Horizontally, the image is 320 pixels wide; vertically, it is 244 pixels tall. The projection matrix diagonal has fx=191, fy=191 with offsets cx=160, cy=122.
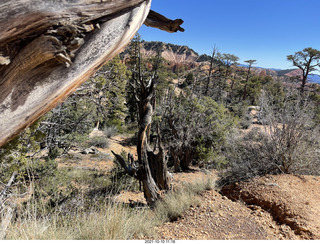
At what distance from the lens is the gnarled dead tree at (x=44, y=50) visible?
31.6 inches

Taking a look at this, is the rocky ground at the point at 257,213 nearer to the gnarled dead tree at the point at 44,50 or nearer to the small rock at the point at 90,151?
the gnarled dead tree at the point at 44,50

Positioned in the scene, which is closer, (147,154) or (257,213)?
(257,213)

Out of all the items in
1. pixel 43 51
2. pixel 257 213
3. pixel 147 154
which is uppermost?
pixel 43 51

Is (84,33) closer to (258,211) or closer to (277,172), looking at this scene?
(258,211)

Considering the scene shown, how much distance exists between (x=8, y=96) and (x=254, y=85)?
33358mm

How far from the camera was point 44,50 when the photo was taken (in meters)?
0.83

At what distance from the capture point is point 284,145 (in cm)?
457

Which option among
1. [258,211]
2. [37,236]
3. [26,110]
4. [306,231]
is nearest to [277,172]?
[258,211]

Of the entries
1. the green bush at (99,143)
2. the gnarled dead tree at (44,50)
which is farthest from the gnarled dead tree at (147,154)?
the green bush at (99,143)

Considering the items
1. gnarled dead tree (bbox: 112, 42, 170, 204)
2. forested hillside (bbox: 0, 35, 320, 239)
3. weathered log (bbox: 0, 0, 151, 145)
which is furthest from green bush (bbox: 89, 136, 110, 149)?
weathered log (bbox: 0, 0, 151, 145)

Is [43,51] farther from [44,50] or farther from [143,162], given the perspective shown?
[143,162]

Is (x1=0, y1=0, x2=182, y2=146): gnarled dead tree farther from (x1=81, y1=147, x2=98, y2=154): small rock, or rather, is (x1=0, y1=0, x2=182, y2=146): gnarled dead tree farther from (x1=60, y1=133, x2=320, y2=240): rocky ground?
(x1=81, y1=147, x2=98, y2=154): small rock

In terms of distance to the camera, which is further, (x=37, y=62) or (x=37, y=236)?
(x=37, y=236)

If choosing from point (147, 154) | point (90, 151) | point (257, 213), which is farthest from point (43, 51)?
point (90, 151)
